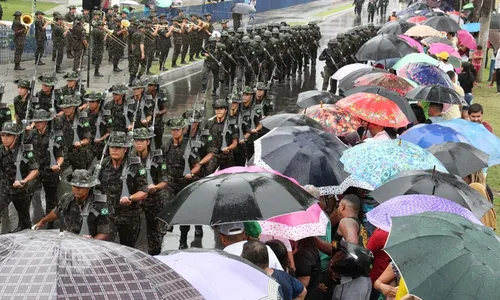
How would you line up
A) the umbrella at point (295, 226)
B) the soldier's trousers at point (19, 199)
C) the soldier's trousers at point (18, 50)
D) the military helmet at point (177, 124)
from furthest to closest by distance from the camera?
the soldier's trousers at point (18, 50) → the military helmet at point (177, 124) → the soldier's trousers at point (19, 199) → the umbrella at point (295, 226)

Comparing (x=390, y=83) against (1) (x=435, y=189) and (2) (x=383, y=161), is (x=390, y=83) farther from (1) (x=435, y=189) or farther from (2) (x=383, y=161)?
(1) (x=435, y=189)

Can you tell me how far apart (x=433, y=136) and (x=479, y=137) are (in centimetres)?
65

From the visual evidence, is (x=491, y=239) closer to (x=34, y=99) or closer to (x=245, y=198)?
(x=245, y=198)

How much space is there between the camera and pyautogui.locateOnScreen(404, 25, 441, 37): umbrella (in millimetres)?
22600

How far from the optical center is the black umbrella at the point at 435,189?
711cm

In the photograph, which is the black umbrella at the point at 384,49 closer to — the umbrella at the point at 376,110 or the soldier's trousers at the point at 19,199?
the umbrella at the point at 376,110

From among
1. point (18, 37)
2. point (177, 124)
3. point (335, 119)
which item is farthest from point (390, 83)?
point (18, 37)

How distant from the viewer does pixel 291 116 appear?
32.8ft

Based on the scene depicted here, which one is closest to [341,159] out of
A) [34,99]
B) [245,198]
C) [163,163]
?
[245,198]

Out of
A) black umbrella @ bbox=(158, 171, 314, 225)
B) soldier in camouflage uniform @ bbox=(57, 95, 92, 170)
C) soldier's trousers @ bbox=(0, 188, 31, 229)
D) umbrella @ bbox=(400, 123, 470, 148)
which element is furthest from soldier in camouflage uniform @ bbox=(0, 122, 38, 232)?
umbrella @ bbox=(400, 123, 470, 148)

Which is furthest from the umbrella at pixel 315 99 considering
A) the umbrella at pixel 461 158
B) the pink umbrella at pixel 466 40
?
the pink umbrella at pixel 466 40

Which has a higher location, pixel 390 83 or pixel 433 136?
pixel 433 136

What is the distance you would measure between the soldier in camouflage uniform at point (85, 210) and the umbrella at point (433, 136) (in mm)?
3484

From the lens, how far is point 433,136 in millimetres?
9375
